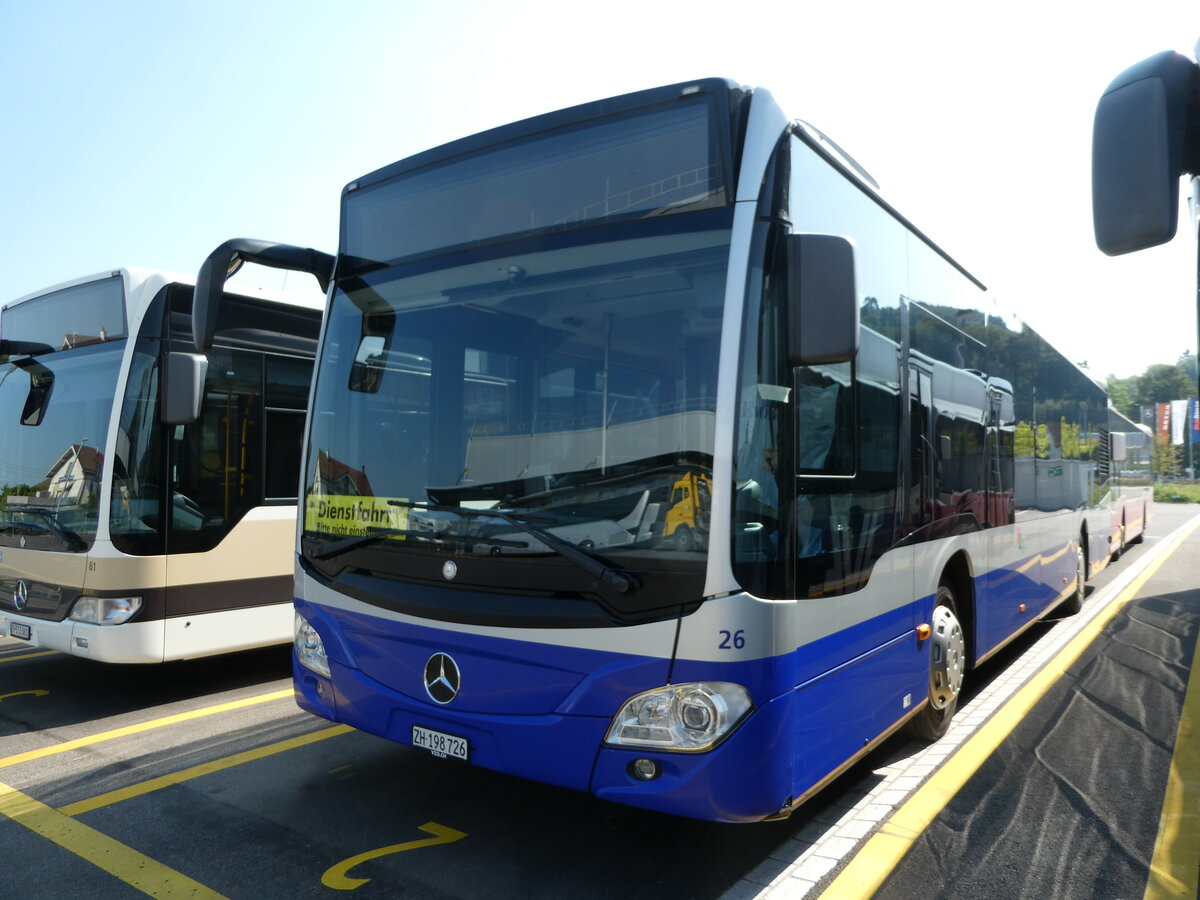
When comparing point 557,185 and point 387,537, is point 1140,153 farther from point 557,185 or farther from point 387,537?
point 387,537

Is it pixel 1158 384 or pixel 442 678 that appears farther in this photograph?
pixel 1158 384

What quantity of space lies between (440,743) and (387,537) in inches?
35.2

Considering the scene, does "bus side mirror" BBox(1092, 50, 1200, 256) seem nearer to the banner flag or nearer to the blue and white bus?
the blue and white bus

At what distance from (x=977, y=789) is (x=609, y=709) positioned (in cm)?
235

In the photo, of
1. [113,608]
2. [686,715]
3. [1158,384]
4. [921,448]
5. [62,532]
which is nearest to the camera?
[686,715]

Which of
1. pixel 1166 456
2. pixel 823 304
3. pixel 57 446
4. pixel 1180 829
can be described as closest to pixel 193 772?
pixel 57 446

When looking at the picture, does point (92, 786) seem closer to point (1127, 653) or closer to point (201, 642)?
point (201, 642)

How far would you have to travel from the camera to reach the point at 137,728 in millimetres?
5715

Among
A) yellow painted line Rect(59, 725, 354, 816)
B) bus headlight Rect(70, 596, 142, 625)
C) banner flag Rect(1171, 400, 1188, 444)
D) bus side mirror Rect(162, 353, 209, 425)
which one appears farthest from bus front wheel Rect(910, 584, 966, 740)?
banner flag Rect(1171, 400, 1188, 444)

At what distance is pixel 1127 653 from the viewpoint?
7.81m

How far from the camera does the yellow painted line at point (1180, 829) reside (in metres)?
3.47

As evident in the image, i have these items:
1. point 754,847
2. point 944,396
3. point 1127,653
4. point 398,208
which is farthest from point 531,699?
point 1127,653

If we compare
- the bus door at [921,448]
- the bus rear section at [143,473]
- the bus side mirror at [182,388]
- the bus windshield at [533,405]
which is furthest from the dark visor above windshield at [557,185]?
the bus rear section at [143,473]

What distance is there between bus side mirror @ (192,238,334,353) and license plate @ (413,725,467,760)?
7.34ft
